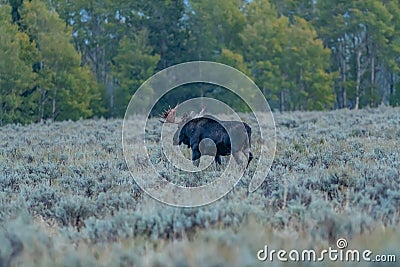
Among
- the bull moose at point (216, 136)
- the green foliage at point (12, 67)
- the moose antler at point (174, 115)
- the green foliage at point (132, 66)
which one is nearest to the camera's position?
the bull moose at point (216, 136)

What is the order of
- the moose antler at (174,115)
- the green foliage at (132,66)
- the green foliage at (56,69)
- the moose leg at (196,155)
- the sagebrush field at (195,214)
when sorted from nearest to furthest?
the sagebrush field at (195,214)
the moose leg at (196,155)
the moose antler at (174,115)
the green foliage at (56,69)
the green foliage at (132,66)

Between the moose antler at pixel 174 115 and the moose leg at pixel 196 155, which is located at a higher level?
the moose antler at pixel 174 115

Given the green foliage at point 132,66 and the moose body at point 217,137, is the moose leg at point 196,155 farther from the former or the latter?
the green foliage at point 132,66

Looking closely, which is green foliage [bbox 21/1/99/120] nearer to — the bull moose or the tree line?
the tree line

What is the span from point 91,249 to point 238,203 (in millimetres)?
1629

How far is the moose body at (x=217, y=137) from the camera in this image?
873cm

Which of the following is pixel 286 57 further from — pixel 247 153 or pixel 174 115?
pixel 247 153

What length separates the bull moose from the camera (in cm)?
873

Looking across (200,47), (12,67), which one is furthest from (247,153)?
(200,47)

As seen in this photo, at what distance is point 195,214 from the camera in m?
5.64

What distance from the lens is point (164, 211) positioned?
222 inches

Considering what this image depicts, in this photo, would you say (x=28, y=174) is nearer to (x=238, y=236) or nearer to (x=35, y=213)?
(x=35, y=213)

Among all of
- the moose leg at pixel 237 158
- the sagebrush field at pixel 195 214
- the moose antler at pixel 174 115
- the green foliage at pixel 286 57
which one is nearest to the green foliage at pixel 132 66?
the green foliage at pixel 286 57

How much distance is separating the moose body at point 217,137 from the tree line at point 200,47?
23.2 meters
